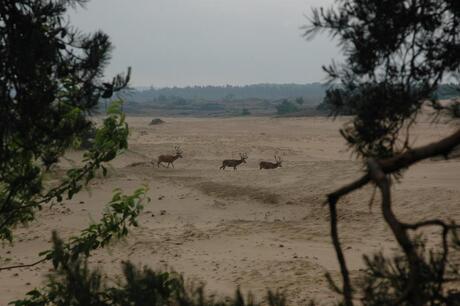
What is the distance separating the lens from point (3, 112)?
10.8 ft

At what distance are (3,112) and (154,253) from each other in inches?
333

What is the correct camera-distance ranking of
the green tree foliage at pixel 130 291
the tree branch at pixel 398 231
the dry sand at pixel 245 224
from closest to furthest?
the tree branch at pixel 398 231
the green tree foliage at pixel 130 291
the dry sand at pixel 245 224

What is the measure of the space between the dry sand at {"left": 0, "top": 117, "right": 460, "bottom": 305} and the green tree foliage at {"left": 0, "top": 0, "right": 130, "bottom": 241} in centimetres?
193

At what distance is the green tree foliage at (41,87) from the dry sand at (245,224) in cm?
193

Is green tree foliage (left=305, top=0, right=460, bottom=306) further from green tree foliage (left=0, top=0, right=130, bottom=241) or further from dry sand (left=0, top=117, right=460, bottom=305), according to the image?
dry sand (left=0, top=117, right=460, bottom=305)

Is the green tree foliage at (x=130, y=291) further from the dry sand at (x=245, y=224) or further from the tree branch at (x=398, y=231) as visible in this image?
the dry sand at (x=245, y=224)

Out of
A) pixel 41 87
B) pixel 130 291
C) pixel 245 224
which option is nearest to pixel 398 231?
pixel 130 291

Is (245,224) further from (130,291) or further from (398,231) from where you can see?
(398,231)

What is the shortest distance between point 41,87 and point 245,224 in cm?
1053

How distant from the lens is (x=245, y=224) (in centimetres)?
1369

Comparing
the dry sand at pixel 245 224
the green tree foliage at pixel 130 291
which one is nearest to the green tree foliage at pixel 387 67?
the green tree foliage at pixel 130 291

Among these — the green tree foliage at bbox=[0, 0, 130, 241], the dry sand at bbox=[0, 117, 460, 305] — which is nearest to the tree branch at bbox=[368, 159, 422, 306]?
the green tree foliage at bbox=[0, 0, 130, 241]

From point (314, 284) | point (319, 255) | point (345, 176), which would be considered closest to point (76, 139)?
point (314, 284)

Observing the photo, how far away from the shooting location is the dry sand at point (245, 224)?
9742mm
